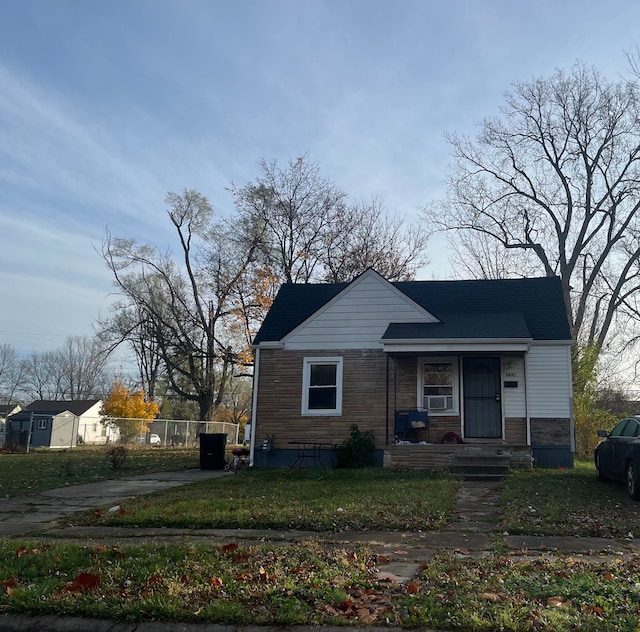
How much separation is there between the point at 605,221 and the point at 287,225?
16.2 meters

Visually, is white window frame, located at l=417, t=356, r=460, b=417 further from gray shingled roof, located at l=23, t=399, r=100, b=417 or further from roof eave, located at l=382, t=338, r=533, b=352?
gray shingled roof, located at l=23, t=399, r=100, b=417

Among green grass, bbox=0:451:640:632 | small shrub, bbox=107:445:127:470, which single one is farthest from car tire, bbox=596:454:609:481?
small shrub, bbox=107:445:127:470

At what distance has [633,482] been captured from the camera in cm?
1002

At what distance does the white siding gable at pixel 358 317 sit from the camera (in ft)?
54.6

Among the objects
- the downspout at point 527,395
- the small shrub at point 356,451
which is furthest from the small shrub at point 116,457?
the downspout at point 527,395

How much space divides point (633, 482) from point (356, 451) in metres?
6.79

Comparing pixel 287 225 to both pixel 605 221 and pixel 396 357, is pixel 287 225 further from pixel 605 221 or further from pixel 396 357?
pixel 396 357

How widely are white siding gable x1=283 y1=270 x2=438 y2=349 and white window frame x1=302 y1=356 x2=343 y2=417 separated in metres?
0.35

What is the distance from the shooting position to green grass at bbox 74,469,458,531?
26.0ft

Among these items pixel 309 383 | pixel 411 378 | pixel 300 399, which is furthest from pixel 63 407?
pixel 411 378

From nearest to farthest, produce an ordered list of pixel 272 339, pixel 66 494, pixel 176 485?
pixel 66 494 < pixel 176 485 < pixel 272 339

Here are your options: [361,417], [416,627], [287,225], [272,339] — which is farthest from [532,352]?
[287,225]

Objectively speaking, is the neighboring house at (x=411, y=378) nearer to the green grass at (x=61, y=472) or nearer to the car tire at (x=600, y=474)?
the car tire at (x=600, y=474)

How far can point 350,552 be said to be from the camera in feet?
20.2
